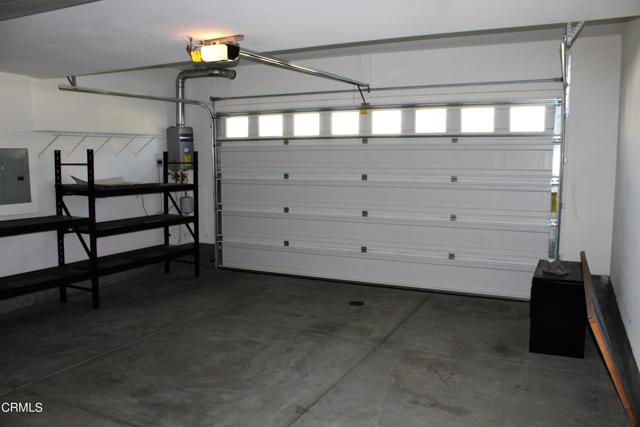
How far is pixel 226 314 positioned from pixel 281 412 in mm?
2283

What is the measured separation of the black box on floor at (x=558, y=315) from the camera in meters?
4.32

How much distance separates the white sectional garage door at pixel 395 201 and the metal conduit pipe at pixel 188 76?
2.06 feet

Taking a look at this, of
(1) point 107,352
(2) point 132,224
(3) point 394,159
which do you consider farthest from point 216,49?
(3) point 394,159

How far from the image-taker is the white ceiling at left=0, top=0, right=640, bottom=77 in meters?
3.23

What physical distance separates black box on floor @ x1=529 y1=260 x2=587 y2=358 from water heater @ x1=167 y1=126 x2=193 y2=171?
4.92 m

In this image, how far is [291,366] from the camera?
13.8 ft

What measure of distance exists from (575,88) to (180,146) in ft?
16.7

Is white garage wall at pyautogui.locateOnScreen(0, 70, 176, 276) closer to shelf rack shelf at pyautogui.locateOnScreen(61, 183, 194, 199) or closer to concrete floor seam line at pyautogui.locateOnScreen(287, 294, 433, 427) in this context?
shelf rack shelf at pyautogui.locateOnScreen(61, 183, 194, 199)

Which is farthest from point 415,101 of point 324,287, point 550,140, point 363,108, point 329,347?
point 329,347

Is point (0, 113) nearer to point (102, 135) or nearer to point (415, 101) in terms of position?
point (102, 135)

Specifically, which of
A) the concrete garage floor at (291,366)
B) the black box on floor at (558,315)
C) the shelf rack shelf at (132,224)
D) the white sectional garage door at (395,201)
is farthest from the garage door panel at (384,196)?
the black box on floor at (558,315)

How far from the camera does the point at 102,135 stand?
6.75 meters

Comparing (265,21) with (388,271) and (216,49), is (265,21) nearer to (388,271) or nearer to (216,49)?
(216,49)

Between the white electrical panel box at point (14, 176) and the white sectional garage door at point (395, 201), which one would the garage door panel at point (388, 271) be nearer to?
the white sectional garage door at point (395, 201)
